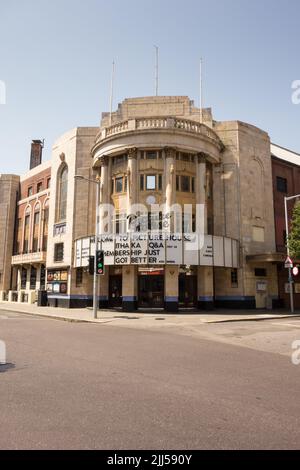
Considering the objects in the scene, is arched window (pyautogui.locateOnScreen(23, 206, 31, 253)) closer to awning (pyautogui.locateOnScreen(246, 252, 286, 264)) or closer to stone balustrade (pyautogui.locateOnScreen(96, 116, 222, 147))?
stone balustrade (pyautogui.locateOnScreen(96, 116, 222, 147))

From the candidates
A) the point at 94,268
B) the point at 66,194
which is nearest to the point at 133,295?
the point at 94,268

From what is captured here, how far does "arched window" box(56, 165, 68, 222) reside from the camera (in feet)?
120

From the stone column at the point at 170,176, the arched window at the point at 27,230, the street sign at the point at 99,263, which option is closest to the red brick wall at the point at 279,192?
the stone column at the point at 170,176

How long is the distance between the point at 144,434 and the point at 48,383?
292 cm

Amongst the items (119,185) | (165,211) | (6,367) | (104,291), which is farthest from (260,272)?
(6,367)

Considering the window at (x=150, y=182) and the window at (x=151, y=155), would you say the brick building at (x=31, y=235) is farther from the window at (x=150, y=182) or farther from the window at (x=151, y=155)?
the window at (x=151, y=155)

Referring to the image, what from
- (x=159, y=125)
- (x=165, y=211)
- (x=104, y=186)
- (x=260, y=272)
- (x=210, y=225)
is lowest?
(x=260, y=272)

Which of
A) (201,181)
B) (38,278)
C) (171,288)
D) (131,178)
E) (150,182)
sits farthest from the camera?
(38,278)

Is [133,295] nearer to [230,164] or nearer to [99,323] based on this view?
[99,323]

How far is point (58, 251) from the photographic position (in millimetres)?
35875

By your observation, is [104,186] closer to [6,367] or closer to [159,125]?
[159,125]

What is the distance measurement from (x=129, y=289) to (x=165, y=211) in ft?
22.5

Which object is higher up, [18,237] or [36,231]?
[36,231]

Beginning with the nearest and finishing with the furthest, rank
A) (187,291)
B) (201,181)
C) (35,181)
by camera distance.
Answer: (187,291), (201,181), (35,181)
